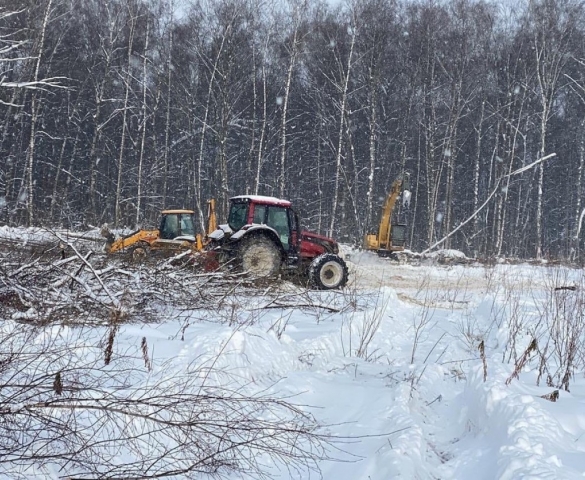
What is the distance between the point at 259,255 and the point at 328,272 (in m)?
1.67

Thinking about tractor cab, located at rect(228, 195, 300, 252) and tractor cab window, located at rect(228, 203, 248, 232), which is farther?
tractor cab window, located at rect(228, 203, 248, 232)

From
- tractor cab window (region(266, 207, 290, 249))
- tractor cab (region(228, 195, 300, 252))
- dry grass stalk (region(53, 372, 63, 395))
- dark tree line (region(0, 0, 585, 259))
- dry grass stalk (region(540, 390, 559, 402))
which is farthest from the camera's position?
dark tree line (region(0, 0, 585, 259))

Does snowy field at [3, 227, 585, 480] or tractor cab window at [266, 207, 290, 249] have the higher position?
tractor cab window at [266, 207, 290, 249]

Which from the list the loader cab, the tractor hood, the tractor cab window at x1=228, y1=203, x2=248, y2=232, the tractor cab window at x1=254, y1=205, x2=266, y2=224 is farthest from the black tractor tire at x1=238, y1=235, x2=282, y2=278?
the loader cab

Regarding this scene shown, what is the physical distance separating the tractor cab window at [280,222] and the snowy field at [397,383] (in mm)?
3744

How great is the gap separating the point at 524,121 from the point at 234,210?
669 inches

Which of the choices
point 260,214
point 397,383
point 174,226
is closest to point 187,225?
point 174,226

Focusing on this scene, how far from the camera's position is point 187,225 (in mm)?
13133

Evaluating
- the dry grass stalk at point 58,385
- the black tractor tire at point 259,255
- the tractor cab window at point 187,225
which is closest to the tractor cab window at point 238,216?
the black tractor tire at point 259,255

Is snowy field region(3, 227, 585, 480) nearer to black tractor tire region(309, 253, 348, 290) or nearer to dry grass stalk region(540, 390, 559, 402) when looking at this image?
dry grass stalk region(540, 390, 559, 402)

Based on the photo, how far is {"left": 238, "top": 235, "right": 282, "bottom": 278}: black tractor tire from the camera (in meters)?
9.96

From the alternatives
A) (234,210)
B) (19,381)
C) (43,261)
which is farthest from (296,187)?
(19,381)

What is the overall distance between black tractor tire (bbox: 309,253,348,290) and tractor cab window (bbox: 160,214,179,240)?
3924 mm

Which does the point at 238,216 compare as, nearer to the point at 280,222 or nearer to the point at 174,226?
the point at 280,222
